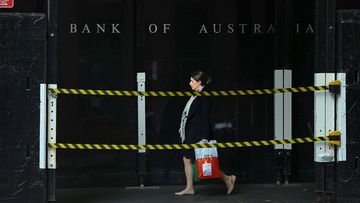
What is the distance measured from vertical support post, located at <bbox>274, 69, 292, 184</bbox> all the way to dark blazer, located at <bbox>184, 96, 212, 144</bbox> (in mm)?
1471

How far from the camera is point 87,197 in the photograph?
905cm

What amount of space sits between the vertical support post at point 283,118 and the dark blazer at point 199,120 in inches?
57.9

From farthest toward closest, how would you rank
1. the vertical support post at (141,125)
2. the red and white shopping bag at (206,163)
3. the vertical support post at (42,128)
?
the vertical support post at (141,125)
the red and white shopping bag at (206,163)
the vertical support post at (42,128)

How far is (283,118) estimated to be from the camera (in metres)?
9.97

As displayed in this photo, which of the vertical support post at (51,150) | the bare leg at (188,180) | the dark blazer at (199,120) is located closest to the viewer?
the vertical support post at (51,150)

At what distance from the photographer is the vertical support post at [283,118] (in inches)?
392

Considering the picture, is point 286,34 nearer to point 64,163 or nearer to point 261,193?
point 261,193

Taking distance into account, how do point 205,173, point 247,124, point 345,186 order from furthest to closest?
point 247,124 → point 205,173 → point 345,186

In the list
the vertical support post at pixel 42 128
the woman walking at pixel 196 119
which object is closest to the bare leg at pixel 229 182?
the woman walking at pixel 196 119

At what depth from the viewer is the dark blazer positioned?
29.0 feet

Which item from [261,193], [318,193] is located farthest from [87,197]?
[318,193]

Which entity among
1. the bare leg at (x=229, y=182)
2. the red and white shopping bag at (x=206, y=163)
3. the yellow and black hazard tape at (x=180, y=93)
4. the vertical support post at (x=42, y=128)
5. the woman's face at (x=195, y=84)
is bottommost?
the bare leg at (x=229, y=182)

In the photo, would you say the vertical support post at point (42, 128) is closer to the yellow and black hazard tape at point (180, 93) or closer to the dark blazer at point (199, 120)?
the yellow and black hazard tape at point (180, 93)

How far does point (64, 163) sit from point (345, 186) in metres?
3.93
